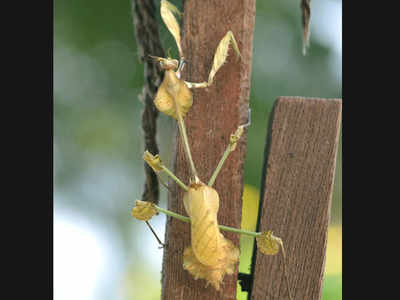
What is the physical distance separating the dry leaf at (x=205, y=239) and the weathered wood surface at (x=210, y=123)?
3 cm

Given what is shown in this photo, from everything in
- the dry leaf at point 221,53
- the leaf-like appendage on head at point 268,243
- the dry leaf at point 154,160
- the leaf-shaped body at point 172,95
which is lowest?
the leaf-like appendage on head at point 268,243

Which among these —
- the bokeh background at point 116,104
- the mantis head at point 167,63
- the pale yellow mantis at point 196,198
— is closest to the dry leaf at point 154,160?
the pale yellow mantis at point 196,198

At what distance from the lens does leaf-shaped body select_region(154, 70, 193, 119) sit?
0.58 meters

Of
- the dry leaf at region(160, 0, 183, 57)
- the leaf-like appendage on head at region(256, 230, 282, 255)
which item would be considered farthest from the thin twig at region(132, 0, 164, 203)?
the leaf-like appendage on head at region(256, 230, 282, 255)

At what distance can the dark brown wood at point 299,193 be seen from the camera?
0.62m

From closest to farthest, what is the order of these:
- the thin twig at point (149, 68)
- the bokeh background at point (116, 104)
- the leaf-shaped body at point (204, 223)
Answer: the leaf-shaped body at point (204, 223) → the thin twig at point (149, 68) → the bokeh background at point (116, 104)

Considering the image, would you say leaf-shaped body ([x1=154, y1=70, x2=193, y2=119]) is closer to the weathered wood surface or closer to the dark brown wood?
the weathered wood surface

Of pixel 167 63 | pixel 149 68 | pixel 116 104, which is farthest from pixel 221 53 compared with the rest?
pixel 116 104

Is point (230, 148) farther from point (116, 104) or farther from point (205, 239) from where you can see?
point (116, 104)

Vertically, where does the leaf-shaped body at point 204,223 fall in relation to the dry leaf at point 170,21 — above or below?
below

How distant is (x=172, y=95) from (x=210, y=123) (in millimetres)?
69

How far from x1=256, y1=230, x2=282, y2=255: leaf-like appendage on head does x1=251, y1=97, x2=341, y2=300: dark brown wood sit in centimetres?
5

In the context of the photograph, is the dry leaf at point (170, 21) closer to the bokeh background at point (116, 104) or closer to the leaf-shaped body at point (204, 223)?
the leaf-shaped body at point (204, 223)

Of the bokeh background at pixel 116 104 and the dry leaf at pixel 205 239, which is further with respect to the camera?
the bokeh background at pixel 116 104
